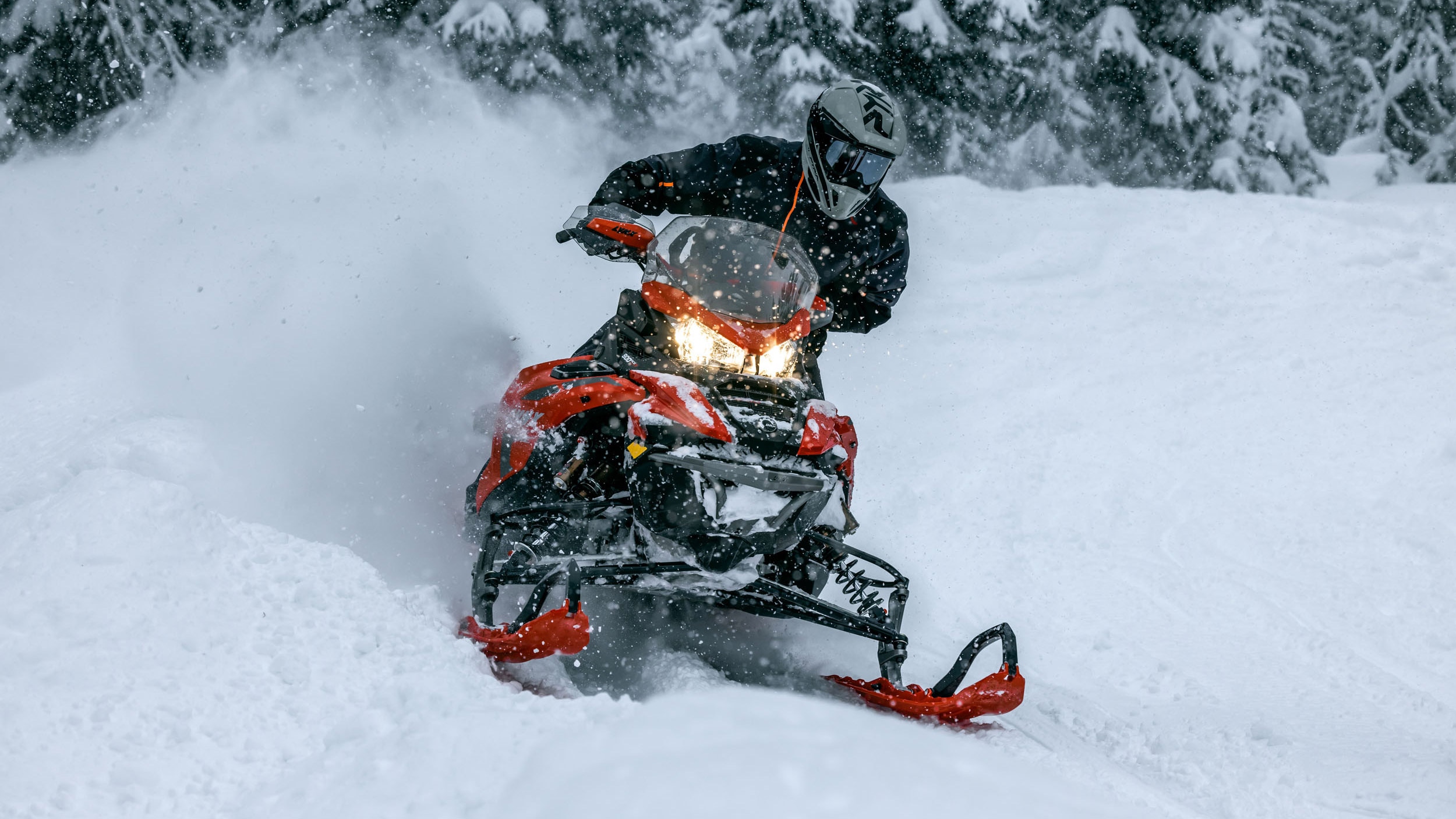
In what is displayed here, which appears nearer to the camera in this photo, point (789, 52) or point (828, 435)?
point (828, 435)

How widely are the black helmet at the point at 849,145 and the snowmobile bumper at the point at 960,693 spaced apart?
1.78 meters

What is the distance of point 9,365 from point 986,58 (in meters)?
13.4

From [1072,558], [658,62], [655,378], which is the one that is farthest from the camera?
[658,62]

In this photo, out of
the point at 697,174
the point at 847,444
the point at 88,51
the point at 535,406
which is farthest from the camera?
the point at 88,51

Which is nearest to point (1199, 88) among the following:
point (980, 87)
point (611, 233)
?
point (980, 87)

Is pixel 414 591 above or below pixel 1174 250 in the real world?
above

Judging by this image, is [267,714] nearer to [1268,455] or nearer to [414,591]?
[414,591]

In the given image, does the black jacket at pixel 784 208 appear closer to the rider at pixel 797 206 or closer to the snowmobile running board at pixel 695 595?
the rider at pixel 797 206

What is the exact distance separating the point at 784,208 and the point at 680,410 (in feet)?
5.74

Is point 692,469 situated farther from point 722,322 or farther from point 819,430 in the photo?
point 722,322

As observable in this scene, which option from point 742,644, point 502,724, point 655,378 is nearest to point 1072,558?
point 742,644

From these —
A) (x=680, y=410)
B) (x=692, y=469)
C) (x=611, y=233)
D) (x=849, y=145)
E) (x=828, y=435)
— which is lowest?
(x=828, y=435)

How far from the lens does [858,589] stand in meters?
4.21

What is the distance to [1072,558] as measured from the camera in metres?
5.85
